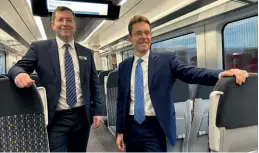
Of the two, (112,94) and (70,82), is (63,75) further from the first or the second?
(112,94)

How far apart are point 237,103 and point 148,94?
2.18 feet

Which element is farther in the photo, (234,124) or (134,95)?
(134,95)

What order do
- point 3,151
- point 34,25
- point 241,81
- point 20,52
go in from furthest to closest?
point 20,52 < point 34,25 < point 3,151 < point 241,81

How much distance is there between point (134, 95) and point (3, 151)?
872 millimetres

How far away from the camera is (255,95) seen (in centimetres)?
119

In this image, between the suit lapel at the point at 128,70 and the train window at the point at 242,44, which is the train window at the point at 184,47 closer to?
the train window at the point at 242,44

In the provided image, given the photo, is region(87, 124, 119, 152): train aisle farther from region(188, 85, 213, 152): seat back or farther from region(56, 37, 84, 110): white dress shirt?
region(56, 37, 84, 110): white dress shirt

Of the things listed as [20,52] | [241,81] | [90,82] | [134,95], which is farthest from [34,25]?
[241,81]

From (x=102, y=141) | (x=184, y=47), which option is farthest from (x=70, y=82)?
(x=184, y=47)

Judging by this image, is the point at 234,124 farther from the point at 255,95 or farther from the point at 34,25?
the point at 34,25

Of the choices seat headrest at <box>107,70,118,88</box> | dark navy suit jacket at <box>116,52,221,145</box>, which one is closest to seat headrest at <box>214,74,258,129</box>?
dark navy suit jacket at <box>116,52,221,145</box>

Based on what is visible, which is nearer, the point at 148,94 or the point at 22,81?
the point at 22,81

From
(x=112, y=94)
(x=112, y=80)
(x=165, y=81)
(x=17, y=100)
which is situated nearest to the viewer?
(x=17, y=100)

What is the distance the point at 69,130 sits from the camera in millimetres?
1804
